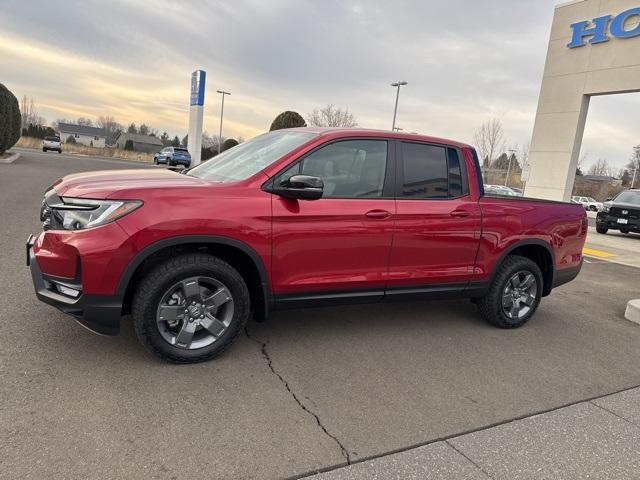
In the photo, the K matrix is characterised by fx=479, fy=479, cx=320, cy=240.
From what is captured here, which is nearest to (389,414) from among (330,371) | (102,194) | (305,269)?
(330,371)

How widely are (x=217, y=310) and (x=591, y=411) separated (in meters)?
2.81

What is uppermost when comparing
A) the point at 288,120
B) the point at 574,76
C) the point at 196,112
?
the point at 574,76

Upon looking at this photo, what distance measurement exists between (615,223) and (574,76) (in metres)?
9.38

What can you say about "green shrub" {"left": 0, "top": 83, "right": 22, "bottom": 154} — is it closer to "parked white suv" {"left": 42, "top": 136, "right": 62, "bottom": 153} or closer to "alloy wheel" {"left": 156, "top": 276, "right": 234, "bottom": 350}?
"parked white suv" {"left": 42, "top": 136, "right": 62, "bottom": 153}

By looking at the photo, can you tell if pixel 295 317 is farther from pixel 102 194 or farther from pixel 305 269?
pixel 102 194

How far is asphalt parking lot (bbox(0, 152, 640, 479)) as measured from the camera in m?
2.52

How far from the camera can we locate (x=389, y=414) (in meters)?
3.12

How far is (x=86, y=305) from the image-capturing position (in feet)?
10.4

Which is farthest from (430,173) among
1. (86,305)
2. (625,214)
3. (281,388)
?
(625,214)

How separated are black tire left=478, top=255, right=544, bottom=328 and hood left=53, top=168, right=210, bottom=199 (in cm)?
304

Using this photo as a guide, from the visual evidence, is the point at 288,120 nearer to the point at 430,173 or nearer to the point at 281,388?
the point at 430,173

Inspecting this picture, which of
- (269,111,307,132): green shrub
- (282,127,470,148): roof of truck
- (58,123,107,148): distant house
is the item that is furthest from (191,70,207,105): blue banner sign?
(58,123,107,148): distant house

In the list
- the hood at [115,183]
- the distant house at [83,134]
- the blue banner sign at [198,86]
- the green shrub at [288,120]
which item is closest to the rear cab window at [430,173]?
the hood at [115,183]

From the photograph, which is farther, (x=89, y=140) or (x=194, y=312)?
(x=89, y=140)
